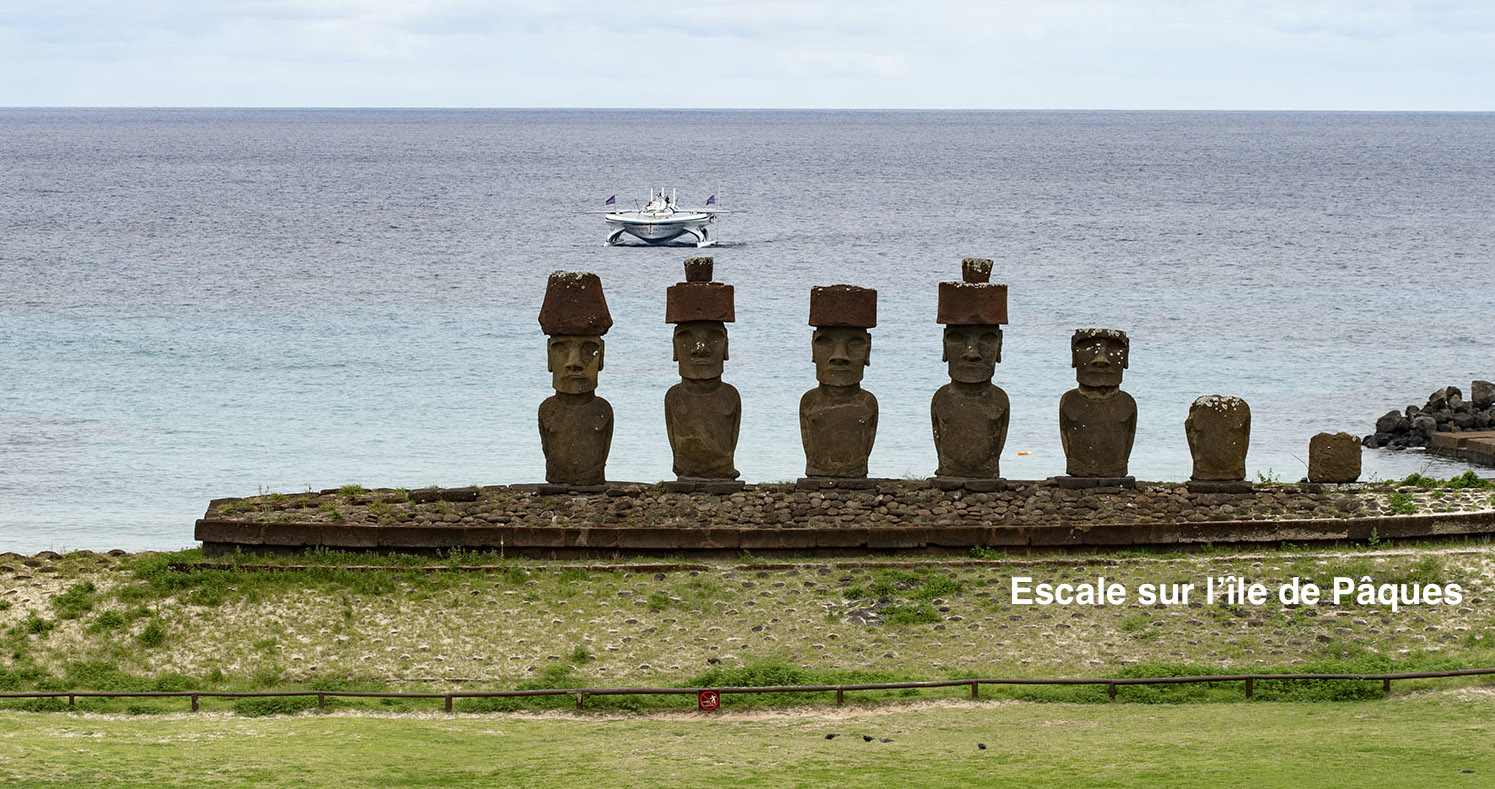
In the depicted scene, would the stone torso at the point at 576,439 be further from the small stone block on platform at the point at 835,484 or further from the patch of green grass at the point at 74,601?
the patch of green grass at the point at 74,601

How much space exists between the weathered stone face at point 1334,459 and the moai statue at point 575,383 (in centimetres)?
751

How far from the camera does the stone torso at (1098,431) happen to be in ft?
63.8

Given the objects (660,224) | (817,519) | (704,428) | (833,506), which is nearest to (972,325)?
(833,506)

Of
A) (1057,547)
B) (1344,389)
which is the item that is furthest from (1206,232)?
(1057,547)

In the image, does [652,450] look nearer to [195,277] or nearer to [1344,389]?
[1344,389]

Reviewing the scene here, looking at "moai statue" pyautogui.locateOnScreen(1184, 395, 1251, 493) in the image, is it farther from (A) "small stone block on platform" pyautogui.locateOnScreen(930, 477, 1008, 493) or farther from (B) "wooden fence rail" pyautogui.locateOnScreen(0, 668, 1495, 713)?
(B) "wooden fence rail" pyautogui.locateOnScreen(0, 668, 1495, 713)

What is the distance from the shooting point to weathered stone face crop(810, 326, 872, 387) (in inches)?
761

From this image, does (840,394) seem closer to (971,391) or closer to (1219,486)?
(971,391)

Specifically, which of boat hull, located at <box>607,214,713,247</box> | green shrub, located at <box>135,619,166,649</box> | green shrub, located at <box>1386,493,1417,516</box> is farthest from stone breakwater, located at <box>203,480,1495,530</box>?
boat hull, located at <box>607,214,713,247</box>

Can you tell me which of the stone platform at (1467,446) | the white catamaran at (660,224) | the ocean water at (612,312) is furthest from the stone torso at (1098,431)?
the white catamaran at (660,224)

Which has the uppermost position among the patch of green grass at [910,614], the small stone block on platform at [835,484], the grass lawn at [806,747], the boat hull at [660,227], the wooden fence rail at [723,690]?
the boat hull at [660,227]

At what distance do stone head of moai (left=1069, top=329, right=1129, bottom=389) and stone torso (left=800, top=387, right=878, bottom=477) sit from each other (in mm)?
2199

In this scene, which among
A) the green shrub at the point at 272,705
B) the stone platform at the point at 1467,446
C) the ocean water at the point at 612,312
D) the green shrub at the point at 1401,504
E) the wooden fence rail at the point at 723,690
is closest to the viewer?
the wooden fence rail at the point at 723,690

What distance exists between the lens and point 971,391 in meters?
19.6
